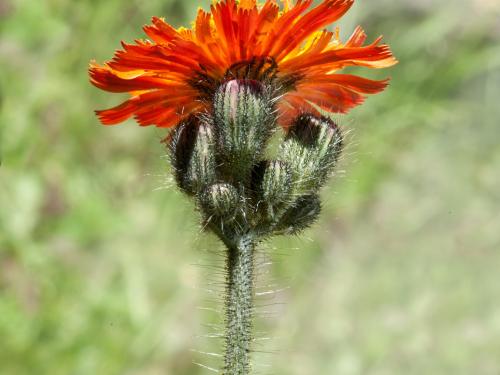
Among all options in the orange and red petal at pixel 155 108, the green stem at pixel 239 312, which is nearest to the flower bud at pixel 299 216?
the green stem at pixel 239 312

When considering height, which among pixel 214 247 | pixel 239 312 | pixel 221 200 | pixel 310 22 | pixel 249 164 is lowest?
pixel 239 312

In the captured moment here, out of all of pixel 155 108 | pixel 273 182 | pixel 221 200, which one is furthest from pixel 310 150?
pixel 155 108

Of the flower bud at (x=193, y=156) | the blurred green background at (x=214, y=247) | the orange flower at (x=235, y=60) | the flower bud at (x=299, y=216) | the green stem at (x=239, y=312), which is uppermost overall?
the blurred green background at (x=214, y=247)

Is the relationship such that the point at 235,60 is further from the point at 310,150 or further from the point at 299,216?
the point at 299,216

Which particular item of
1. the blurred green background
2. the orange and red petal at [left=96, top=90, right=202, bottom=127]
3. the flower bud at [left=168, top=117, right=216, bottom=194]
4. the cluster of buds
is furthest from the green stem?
the blurred green background

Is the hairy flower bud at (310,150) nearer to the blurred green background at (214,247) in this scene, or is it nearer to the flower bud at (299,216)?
the flower bud at (299,216)

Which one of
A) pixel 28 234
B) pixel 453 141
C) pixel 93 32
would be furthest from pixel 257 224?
pixel 453 141

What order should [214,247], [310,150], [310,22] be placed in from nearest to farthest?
[310,22]
[310,150]
[214,247]

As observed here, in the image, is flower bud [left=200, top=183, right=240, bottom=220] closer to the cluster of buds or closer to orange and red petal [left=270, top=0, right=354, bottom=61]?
the cluster of buds
